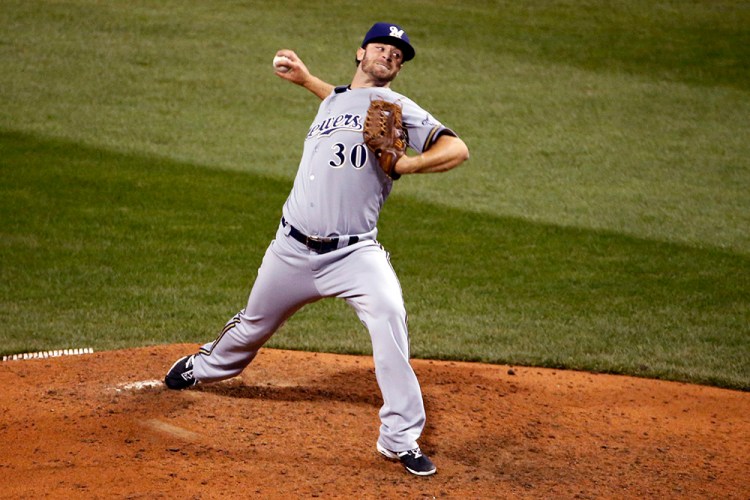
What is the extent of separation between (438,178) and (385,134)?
663 centimetres

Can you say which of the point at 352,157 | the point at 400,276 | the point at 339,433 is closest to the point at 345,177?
the point at 352,157

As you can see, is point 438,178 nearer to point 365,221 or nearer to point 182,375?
point 182,375

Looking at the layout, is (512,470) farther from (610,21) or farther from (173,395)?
(610,21)

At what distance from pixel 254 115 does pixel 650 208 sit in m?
5.05

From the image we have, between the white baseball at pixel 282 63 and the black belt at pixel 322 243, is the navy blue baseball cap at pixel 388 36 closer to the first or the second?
the white baseball at pixel 282 63

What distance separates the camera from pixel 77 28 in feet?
49.8

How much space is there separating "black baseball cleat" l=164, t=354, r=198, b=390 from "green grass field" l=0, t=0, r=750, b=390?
1.24 metres

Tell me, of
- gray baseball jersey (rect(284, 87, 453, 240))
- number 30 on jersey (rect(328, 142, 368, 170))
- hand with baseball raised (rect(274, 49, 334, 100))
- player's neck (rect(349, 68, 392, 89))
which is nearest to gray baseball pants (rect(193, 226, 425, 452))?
gray baseball jersey (rect(284, 87, 453, 240))

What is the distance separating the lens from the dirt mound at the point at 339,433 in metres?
4.32

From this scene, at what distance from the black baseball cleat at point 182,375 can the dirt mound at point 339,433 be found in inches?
2.9

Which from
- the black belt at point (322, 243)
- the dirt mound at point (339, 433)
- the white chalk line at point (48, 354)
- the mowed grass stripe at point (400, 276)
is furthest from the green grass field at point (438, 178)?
the black belt at point (322, 243)

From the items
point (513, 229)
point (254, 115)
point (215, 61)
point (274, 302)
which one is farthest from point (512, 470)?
point (215, 61)

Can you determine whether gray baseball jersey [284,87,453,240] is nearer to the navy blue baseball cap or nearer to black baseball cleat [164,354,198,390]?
the navy blue baseball cap

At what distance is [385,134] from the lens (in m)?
4.46
